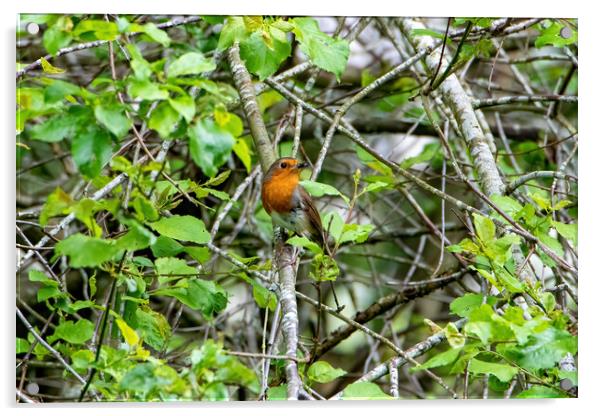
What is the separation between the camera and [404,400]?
2703mm

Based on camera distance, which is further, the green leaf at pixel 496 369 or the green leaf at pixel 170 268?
the green leaf at pixel 170 268

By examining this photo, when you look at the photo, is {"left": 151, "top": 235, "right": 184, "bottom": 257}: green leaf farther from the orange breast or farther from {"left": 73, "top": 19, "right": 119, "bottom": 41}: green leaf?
{"left": 73, "top": 19, "right": 119, "bottom": 41}: green leaf

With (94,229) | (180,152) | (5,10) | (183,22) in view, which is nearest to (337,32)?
(183,22)

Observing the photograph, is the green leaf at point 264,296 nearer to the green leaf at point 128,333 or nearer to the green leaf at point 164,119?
the green leaf at point 128,333

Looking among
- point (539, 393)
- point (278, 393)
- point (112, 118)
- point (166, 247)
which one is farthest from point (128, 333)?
point (539, 393)

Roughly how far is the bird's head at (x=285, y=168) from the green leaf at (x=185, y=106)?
3.30 feet

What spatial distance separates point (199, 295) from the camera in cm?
258

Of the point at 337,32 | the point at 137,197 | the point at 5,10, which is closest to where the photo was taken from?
the point at 137,197

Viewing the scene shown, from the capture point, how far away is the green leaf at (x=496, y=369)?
230cm

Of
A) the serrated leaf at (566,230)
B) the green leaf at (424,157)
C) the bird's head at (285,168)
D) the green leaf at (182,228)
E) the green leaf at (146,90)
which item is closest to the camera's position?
the green leaf at (146,90)

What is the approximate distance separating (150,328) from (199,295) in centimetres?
18

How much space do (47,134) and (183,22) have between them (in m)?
1.04

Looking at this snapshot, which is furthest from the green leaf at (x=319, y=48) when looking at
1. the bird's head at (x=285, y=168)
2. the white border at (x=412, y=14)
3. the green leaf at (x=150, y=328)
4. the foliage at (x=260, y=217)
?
the green leaf at (x=150, y=328)

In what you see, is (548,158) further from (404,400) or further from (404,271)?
(404,400)
